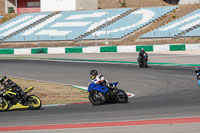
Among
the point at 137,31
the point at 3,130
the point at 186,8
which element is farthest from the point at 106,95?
the point at 186,8

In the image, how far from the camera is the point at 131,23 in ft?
172

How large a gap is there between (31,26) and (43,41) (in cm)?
638

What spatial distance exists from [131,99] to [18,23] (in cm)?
4788

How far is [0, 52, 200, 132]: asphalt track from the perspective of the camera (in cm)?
1102

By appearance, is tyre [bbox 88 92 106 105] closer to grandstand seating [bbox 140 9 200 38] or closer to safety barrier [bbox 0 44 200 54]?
safety barrier [bbox 0 44 200 54]

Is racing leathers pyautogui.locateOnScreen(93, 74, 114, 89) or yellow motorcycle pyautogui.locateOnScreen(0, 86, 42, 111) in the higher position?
racing leathers pyautogui.locateOnScreen(93, 74, 114, 89)

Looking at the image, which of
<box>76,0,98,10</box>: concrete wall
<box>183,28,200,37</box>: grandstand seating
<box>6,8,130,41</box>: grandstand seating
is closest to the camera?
<box>183,28,200,37</box>: grandstand seating

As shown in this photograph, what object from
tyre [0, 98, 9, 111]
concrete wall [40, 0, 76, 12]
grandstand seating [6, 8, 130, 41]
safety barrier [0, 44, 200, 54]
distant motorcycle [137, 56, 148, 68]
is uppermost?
concrete wall [40, 0, 76, 12]

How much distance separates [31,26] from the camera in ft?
192

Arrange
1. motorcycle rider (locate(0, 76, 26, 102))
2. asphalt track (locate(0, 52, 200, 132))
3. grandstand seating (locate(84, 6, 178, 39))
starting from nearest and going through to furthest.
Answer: asphalt track (locate(0, 52, 200, 132)) < motorcycle rider (locate(0, 76, 26, 102)) < grandstand seating (locate(84, 6, 178, 39))

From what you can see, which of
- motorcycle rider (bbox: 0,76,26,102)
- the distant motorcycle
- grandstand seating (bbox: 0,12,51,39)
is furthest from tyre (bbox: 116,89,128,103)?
grandstand seating (bbox: 0,12,51,39)

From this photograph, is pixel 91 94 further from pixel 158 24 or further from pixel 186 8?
pixel 186 8

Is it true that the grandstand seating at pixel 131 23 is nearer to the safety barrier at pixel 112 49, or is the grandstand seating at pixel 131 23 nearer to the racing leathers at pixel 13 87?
the safety barrier at pixel 112 49

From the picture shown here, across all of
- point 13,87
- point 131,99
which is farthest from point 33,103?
point 131,99
